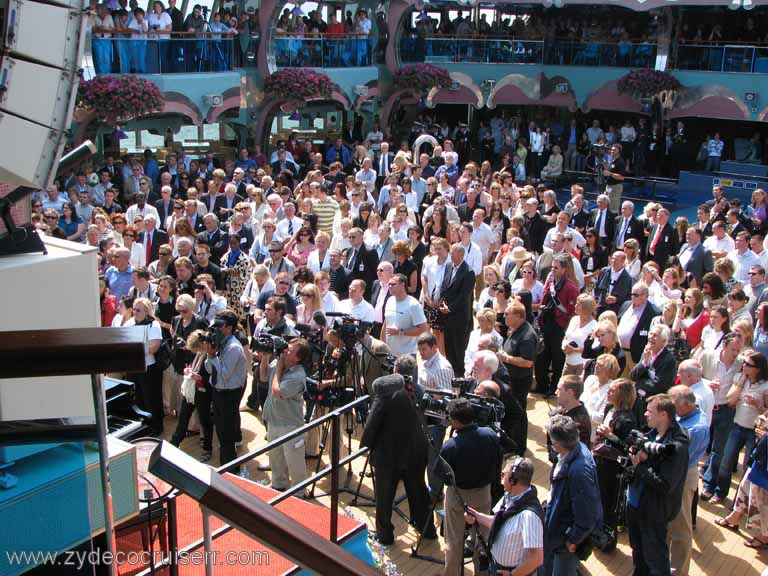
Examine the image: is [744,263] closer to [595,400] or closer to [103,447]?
[595,400]

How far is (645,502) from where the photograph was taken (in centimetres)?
601

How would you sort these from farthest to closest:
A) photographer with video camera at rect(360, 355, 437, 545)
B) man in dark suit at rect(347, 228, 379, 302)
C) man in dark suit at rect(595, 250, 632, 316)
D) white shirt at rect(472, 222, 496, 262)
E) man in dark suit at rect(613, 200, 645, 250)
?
man in dark suit at rect(613, 200, 645, 250) → white shirt at rect(472, 222, 496, 262) → man in dark suit at rect(347, 228, 379, 302) → man in dark suit at rect(595, 250, 632, 316) → photographer with video camera at rect(360, 355, 437, 545)

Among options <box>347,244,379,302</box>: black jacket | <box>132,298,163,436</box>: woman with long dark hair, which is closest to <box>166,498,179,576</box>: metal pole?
<box>132,298,163,436</box>: woman with long dark hair

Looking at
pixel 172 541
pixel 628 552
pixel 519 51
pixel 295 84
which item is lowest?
pixel 628 552

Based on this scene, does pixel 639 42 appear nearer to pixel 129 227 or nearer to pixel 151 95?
pixel 151 95

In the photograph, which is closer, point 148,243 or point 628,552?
point 628,552

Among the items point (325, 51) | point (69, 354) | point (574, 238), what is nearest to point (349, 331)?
point (574, 238)

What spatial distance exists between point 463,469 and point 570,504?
0.79 meters

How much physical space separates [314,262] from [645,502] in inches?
214

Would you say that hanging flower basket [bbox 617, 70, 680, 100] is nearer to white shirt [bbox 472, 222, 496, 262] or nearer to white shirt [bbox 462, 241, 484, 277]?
white shirt [bbox 472, 222, 496, 262]

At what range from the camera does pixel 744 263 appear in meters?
10.7

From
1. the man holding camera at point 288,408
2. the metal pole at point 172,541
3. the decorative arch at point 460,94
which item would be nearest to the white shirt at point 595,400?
the man holding camera at point 288,408

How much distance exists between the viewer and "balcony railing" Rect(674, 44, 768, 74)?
2250cm

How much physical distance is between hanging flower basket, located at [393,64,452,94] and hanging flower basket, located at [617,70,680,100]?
16.2ft
